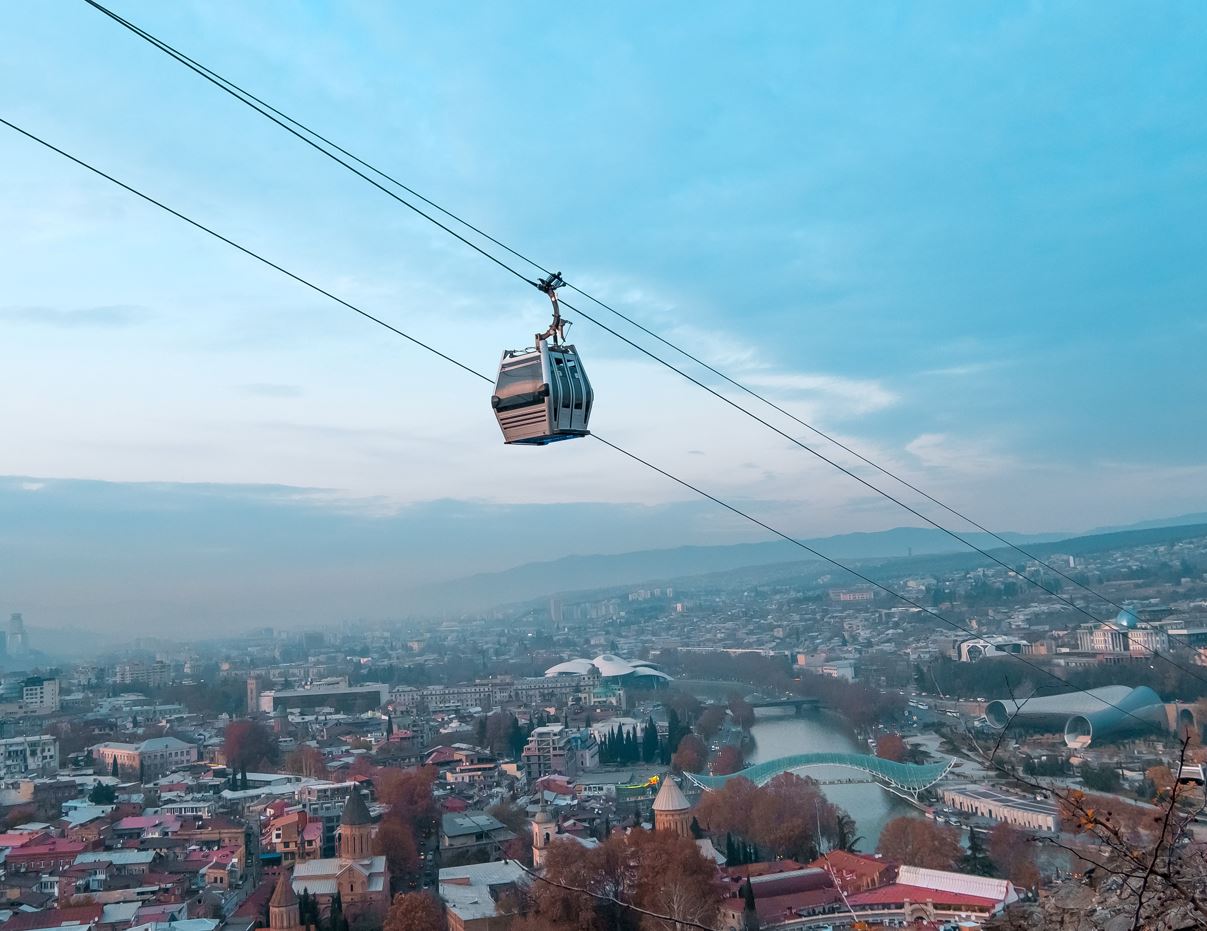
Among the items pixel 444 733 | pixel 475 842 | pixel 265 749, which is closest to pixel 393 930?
pixel 475 842

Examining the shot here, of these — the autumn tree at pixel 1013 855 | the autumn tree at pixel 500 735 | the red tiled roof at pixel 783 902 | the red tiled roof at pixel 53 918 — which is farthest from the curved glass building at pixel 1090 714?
the red tiled roof at pixel 53 918

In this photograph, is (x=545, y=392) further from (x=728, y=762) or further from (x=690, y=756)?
(x=690, y=756)

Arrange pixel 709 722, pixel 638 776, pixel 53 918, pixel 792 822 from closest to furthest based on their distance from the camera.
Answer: pixel 53 918
pixel 792 822
pixel 638 776
pixel 709 722

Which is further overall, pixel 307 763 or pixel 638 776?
pixel 307 763

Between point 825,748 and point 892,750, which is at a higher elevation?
point 892,750

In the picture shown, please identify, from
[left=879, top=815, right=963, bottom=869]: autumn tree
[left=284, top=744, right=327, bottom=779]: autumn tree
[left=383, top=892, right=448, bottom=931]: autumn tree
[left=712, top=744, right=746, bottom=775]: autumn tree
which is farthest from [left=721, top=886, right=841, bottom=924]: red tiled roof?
[left=284, top=744, right=327, bottom=779]: autumn tree

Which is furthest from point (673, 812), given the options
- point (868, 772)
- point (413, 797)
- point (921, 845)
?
point (868, 772)

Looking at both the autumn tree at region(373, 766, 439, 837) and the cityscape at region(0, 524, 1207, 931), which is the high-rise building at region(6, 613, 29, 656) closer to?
the cityscape at region(0, 524, 1207, 931)

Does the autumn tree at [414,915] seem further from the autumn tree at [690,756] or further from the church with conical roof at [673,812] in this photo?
the autumn tree at [690,756]
